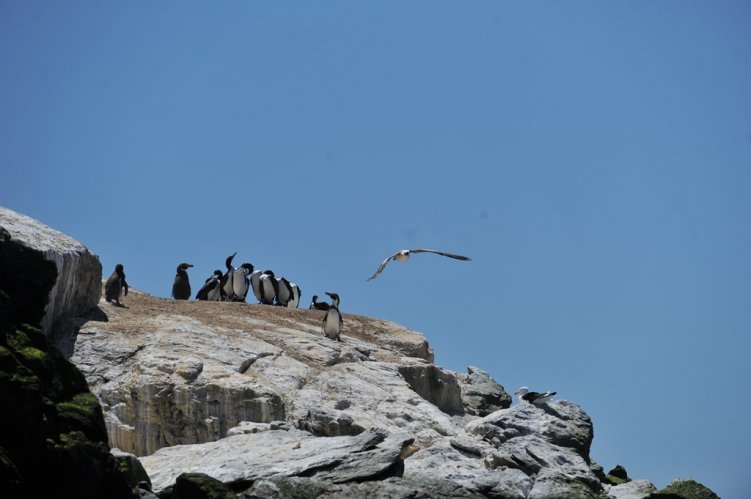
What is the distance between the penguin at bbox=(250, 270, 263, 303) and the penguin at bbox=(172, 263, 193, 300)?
237 centimetres

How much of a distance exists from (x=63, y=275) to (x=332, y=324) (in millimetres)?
7661

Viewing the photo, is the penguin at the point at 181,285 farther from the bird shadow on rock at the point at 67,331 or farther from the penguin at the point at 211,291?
the bird shadow on rock at the point at 67,331

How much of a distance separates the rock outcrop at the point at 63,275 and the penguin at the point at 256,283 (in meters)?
14.0

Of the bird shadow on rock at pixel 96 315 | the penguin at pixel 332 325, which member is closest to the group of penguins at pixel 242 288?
the penguin at pixel 332 325

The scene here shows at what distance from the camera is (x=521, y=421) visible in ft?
80.9

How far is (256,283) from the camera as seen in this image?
40.9 m

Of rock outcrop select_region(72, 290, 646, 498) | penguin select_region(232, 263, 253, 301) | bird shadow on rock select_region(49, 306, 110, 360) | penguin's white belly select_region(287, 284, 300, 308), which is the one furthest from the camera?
penguin's white belly select_region(287, 284, 300, 308)

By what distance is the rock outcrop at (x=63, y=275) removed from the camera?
23.8 m

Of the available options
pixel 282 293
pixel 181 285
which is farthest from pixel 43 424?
pixel 282 293

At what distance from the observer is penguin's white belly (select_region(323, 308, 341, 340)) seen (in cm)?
2982

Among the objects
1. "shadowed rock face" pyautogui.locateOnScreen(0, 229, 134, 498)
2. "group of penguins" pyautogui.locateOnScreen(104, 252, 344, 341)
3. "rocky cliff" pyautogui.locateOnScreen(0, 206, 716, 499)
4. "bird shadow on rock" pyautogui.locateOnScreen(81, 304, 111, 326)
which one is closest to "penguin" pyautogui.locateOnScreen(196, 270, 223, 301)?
"group of penguins" pyautogui.locateOnScreen(104, 252, 344, 341)

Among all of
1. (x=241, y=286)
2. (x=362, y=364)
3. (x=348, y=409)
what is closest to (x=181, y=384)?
(x=348, y=409)

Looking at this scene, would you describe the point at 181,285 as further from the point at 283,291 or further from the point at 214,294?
the point at 283,291

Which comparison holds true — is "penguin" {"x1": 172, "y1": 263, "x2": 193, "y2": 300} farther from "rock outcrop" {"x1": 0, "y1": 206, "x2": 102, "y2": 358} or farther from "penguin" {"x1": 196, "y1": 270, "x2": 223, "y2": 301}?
"rock outcrop" {"x1": 0, "y1": 206, "x2": 102, "y2": 358}
